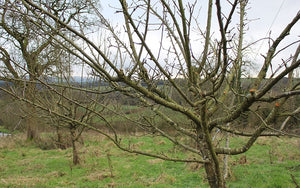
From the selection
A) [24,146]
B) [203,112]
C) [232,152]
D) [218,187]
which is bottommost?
[24,146]

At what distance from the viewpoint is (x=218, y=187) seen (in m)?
1.57

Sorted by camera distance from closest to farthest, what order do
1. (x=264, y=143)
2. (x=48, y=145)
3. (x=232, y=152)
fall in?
(x=232, y=152) → (x=264, y=143) → (x=48, y=145)

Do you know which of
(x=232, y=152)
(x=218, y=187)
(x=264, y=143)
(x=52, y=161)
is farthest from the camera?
(x=264, y=143)

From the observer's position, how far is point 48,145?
42.9ft

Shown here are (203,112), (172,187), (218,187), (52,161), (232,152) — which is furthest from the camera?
(52,161)

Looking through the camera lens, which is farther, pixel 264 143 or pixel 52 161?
pixel 264 143

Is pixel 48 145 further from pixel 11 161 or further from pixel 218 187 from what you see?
pixel 218 187

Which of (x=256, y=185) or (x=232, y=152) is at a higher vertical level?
(x=232, y=152)

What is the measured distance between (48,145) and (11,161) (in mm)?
3590

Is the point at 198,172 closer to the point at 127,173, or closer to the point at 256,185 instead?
the point at 256,185

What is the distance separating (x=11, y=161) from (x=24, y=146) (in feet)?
14.6

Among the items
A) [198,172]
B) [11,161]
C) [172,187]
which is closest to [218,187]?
[172,187]

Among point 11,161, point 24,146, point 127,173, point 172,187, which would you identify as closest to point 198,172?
point 172,187

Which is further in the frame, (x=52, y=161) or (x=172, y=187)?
(x=52, y=161)
